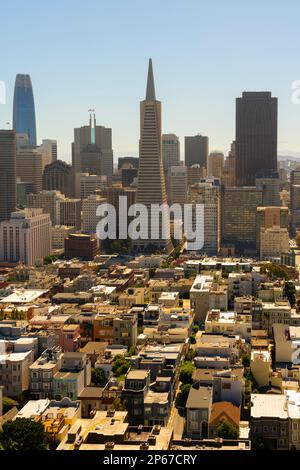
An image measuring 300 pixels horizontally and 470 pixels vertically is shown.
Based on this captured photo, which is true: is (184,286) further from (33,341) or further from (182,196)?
(182,196)

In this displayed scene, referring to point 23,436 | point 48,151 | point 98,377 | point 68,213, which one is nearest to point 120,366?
point 98,377

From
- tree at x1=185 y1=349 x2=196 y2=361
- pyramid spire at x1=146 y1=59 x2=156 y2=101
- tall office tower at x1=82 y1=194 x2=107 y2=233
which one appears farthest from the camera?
tall office tower at x1=82 y1=194 x2=107 y2=233

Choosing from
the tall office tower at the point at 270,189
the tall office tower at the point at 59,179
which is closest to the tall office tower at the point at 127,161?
the tall office tower at the point at 59,179

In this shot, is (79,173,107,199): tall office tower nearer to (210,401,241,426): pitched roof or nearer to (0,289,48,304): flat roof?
(0,289,48,304): flat roof

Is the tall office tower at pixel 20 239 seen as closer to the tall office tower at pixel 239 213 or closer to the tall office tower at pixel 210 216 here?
the tall office tower at pixel 210 216

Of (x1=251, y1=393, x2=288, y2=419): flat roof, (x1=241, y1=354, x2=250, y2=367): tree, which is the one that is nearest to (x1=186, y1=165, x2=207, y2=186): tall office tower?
(x1=241, y1=354, x2=250, y2=367): tree

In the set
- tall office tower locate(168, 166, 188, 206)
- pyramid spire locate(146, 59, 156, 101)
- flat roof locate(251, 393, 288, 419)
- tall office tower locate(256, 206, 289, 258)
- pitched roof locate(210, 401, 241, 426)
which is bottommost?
pitched roof locate(210, 401, 241, 426)
